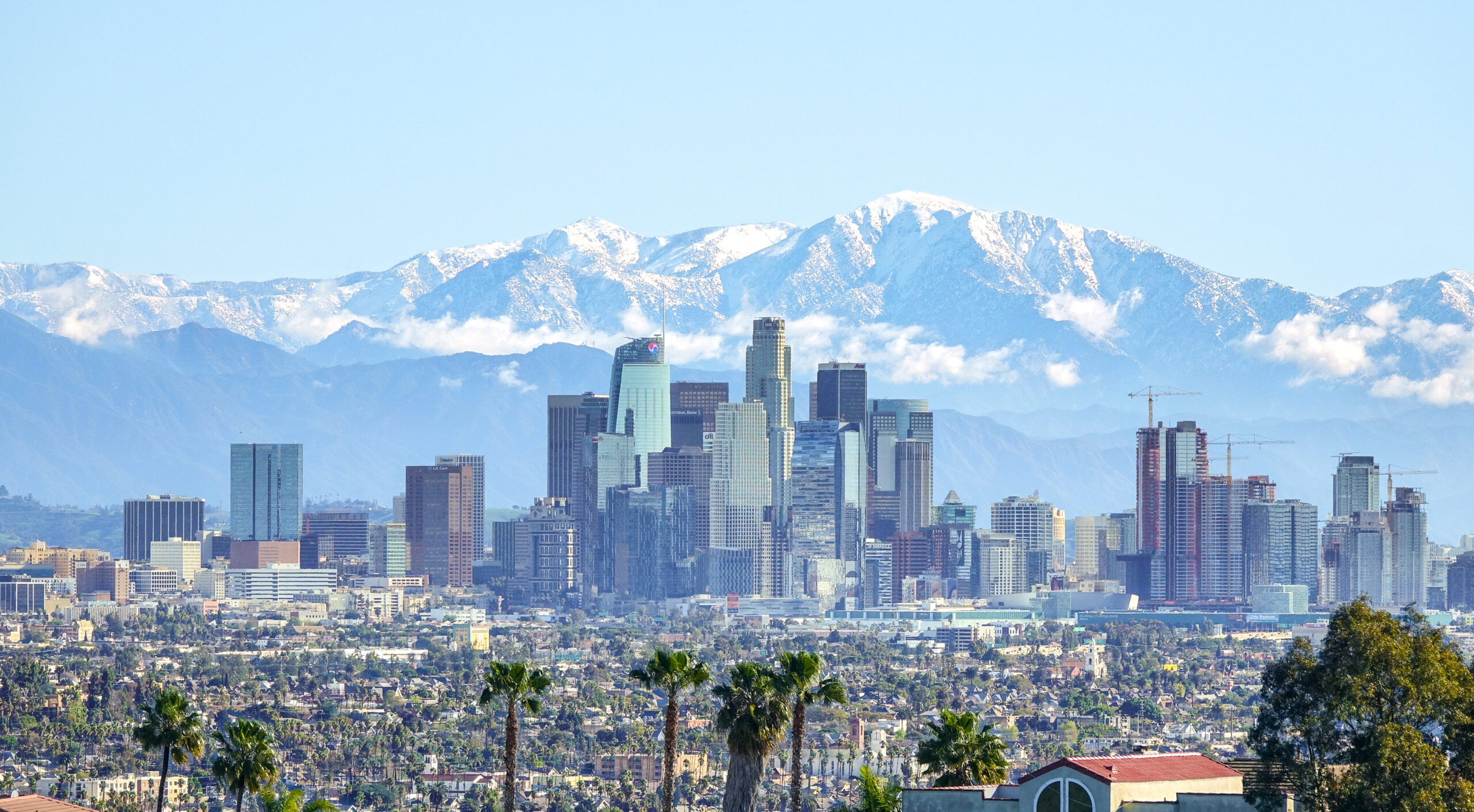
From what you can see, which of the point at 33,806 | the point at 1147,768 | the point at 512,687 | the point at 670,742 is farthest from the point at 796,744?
the point at 33,806

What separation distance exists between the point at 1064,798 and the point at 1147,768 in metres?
3.08

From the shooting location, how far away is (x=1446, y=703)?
2960 inches

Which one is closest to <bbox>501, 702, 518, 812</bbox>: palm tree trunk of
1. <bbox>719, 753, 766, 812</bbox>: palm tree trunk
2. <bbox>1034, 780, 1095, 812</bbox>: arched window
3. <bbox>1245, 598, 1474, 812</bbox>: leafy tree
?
<bbox>719, 753, 766, 812</bbox>: palm tree trunk

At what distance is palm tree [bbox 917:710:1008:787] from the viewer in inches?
3578

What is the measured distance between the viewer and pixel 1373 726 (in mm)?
74688

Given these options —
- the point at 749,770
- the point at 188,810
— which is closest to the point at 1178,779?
the point at 749,770

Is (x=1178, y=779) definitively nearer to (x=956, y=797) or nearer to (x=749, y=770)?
(x=956, y=797)

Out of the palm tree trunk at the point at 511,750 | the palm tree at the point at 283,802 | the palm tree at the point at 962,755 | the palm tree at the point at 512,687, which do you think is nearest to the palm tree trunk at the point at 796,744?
the palm tree at the point at 962,755

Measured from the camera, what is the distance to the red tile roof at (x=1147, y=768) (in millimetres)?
74750

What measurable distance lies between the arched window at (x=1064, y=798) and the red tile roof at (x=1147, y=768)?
0.50 m

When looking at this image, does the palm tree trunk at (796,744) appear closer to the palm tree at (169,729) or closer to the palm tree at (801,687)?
the palm tree at (801,687)

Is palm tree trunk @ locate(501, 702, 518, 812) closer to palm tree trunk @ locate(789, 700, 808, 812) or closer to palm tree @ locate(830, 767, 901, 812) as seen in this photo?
palm tree trunk @ locate(789, 700, 808, 812)

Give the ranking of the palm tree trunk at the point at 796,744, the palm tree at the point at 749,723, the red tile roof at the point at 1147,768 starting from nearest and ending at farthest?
the red tile roof at the point at 1147,768, the palm tree at the point at 749,723, the palm tree trunk at the point at 796,744

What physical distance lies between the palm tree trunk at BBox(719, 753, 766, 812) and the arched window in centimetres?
1335
